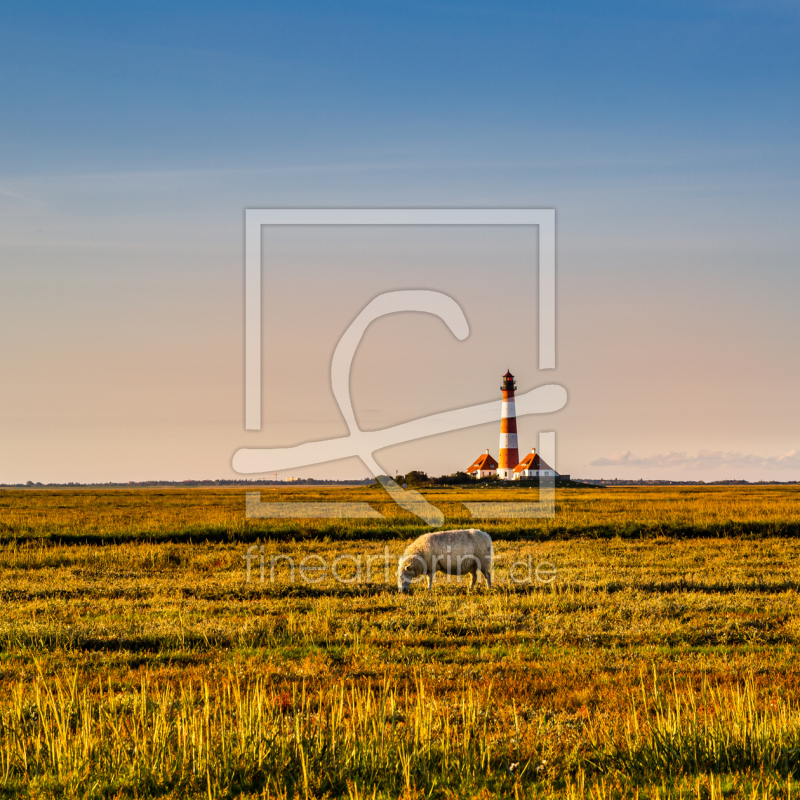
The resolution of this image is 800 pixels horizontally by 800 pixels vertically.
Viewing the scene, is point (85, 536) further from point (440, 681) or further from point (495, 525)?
point (440, 681)

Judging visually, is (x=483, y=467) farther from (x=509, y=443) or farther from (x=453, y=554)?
(x=453, y=554)

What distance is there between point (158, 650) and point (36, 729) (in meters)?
4.11

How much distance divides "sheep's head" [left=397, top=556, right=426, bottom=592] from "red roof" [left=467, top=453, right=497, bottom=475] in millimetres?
91347

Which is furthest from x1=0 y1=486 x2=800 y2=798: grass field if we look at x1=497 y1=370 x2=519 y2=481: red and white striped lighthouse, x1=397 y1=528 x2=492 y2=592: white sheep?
x1=497 y1=370 x2=519 y2=481: red and white striped lighthouse

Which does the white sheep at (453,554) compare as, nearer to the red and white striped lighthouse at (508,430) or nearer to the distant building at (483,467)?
the red and white striped lighthouse at (508,430)

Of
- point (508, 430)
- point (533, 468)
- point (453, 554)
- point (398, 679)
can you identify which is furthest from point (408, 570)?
point (533, 468)

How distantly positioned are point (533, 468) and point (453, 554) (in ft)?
286

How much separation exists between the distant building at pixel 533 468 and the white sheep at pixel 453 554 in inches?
3168

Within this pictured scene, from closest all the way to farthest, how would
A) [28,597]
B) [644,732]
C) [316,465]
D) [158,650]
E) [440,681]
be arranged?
1. [644,732]
2. [440,681]
3. [158,650]
4. [28,597]
5. [316,465]

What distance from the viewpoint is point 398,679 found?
956 centimetres

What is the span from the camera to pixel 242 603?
15.2 metres

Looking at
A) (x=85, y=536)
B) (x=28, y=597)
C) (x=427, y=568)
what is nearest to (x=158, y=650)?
(x=28, y=597)

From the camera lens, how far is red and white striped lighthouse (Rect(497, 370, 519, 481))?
88.6 m

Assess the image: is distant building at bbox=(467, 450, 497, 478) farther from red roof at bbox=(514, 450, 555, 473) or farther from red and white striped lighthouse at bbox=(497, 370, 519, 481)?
red and white striped lighthouse at bbox=(497, 370, 519, 481)
